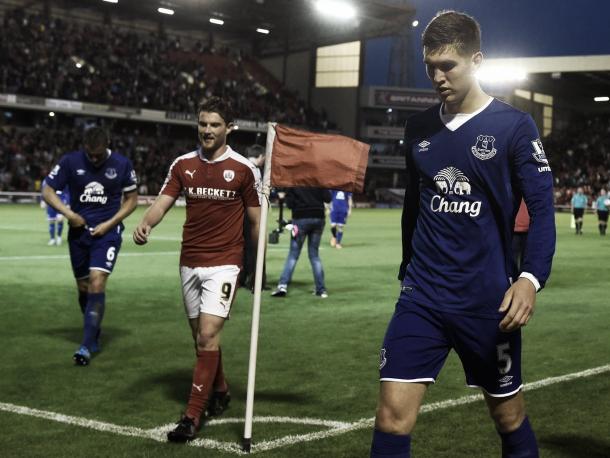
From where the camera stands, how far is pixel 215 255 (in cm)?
620

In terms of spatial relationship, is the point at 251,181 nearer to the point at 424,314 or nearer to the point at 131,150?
the point at 424,314

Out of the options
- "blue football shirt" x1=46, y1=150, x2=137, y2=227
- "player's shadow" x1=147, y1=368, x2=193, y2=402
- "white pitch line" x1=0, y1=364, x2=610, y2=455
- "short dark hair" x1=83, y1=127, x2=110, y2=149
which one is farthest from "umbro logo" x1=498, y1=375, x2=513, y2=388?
"blue football shirt" x1=46, y1=150, x2=137, y2=227

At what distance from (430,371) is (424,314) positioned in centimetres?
23

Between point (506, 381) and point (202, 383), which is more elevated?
point (506, 381)

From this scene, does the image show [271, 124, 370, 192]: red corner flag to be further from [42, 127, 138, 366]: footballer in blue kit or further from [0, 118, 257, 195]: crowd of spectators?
[0, 118, 257, 195]: crowd of spectators

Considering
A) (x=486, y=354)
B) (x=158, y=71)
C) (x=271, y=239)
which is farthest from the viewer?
(x=158, y=71)

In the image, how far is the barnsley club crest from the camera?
246 inches

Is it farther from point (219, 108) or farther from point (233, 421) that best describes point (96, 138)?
point (233, 421)

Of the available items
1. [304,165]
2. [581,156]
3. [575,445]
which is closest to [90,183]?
[304,165]

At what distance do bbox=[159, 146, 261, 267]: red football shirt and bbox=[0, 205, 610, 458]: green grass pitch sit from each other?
1162 mm

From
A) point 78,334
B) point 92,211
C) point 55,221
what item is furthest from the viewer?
point 55,221

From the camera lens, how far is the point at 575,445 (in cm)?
584

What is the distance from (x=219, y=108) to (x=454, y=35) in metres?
2.68

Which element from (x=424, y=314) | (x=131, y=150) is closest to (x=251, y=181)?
(x=424, y=314)
